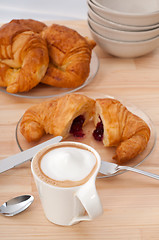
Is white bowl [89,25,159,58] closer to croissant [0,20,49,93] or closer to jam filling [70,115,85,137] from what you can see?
croissant [0,20,49,93]

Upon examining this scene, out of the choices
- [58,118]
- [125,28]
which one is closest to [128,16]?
[125,28]

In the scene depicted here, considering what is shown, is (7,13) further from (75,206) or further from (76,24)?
(75,206)

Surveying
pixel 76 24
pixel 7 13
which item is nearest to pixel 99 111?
pixel 76 24

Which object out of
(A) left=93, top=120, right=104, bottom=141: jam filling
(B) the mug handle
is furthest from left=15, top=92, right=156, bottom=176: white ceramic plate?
(B) the mug handle

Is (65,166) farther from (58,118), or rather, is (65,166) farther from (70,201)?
(58,118)

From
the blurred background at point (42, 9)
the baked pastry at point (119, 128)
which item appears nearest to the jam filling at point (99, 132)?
the baked pastry at point (119, 128)

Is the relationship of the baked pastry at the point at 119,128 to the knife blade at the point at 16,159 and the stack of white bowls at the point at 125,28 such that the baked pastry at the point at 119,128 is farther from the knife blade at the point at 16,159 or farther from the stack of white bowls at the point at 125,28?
the stack of white bowls at the point at 125,28
